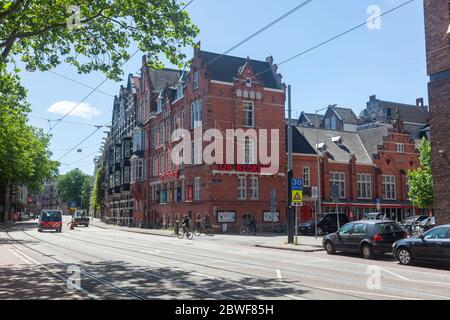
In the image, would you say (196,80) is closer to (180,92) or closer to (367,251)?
(180,92)

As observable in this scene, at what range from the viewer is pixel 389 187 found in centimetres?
5253

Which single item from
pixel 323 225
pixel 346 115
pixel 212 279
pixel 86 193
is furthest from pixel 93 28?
pixel 86 193

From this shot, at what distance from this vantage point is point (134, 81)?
66.3 meters

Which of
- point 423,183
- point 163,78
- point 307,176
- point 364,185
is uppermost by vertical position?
point 163,78

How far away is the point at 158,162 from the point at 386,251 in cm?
3817

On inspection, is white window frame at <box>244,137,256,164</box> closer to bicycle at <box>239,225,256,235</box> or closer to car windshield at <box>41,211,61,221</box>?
bicycle at <box>239,225,256,235</box>

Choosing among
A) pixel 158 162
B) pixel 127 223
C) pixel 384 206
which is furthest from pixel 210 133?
pixel 127 223

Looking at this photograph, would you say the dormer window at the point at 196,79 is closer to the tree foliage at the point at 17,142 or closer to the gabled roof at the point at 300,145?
the gabled roof at the point at 300,145

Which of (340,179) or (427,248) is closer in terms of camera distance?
(427,248)

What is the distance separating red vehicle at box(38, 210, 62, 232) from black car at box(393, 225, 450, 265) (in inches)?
1356

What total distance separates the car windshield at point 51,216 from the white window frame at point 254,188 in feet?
59.3

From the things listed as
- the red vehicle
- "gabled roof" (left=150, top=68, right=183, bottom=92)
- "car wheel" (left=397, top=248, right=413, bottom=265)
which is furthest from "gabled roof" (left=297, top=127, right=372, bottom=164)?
"car wheel" (left=397, top=248, right=413, bottom=265)

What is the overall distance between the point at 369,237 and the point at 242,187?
2401 cm

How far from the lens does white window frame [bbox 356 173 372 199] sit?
50.7 meters
